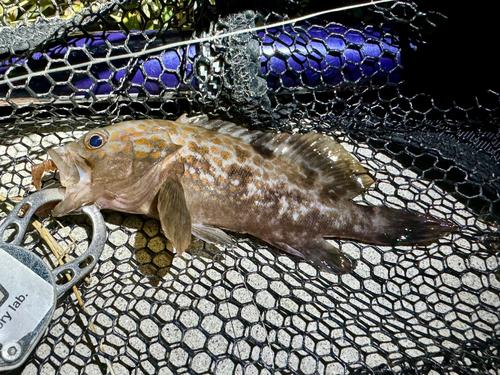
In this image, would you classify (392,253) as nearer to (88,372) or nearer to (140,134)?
(140,134)

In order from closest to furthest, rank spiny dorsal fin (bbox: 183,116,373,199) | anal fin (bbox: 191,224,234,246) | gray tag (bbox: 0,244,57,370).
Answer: gray tag (bbox: 0,244,57,370)
anal fin (bbox: 191,224,234,246)
spiny dorsal fin (bbox: 183,116,373,199)

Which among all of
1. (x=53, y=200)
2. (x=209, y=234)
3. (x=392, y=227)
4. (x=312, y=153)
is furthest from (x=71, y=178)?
(x=392, y=227)

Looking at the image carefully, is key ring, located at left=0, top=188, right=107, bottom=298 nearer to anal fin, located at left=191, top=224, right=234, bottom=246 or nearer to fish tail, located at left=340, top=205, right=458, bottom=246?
anal fin, located at left=191, top=224, right=234, bottom=246

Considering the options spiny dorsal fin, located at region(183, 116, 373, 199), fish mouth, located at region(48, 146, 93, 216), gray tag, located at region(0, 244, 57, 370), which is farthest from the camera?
spiny dorsal fin, located at region(183, 116, 373, 199)

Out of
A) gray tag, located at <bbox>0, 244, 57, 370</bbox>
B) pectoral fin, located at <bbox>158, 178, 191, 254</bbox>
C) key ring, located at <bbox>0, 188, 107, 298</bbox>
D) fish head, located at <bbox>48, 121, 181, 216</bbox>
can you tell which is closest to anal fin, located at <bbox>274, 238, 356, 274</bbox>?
pectoral fin, located at <bbox>158, 178, 191, 254</bbox>


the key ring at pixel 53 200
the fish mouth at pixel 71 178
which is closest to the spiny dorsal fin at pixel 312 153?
the fish mouth at pixel 71 178

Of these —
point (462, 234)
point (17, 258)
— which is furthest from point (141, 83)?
point (462, 234)

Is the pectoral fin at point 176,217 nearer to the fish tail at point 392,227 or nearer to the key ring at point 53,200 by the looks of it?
the key ring at point 53,200

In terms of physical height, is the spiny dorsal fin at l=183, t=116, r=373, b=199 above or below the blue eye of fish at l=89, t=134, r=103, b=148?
below
